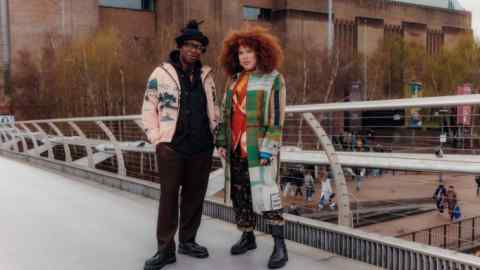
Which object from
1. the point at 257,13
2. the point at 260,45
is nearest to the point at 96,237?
the point at 260,45

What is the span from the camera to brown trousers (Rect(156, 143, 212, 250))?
3.52 metres

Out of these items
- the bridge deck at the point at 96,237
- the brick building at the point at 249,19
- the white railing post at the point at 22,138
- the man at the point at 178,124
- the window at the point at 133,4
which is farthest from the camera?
the window at the point at 133,4

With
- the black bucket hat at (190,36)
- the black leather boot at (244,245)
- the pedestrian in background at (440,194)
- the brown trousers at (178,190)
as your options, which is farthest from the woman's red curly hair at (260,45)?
the pedestrian in background at (440,194)

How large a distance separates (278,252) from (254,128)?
898mm

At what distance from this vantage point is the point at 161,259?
348 cm

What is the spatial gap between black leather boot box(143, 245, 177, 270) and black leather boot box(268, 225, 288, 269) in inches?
28.0

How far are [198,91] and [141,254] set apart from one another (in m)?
1.34

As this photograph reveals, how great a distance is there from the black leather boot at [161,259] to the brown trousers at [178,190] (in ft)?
0.13

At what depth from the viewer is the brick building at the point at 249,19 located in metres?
39.4

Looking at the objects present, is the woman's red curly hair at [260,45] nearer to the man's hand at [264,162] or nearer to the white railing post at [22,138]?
the man's hand at [264,162]

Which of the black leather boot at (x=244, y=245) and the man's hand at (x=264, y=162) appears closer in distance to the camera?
the man's hand at (x=264, y=162)

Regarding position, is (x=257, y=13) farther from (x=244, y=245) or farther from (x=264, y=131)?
(x=264, y=131)

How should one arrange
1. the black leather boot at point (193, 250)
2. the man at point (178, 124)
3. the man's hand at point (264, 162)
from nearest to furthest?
the man's hand at point (264, 162) < the man at point (178, 124) < the black leather boot at point (193, 250)

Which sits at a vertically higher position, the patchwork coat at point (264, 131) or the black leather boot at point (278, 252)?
the patchwork coat at point (264, 131)
